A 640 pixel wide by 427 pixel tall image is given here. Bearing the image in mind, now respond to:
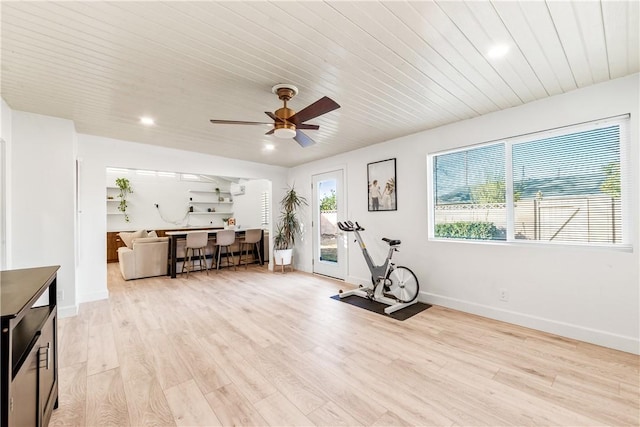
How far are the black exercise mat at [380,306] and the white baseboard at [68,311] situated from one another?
11.0ft

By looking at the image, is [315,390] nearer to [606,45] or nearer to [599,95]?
[606,45]

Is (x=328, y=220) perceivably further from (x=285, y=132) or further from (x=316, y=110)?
(x=316, y=110)

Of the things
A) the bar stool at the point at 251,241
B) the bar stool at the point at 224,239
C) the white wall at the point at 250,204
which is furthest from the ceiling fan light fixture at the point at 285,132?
the white wall at the point at 250,204

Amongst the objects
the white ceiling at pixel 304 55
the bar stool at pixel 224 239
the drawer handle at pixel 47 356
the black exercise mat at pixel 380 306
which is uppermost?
the white ceiling at pixel 304 55

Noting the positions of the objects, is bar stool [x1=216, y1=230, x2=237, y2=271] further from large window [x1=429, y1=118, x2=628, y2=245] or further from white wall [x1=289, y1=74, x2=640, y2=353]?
large window [x1=429, y1=118, x2=628, y2=245]

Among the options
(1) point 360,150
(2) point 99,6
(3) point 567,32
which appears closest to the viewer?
(2) point 99,6

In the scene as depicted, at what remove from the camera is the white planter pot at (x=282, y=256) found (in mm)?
6043

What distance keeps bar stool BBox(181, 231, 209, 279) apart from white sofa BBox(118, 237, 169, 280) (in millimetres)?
428

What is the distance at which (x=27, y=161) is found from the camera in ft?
10.6

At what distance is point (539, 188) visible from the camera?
3027mm

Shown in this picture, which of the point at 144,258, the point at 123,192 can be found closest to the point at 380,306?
the point at 144,258

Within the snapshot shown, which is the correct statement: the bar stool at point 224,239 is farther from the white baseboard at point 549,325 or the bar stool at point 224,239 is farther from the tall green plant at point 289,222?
the white baseboard at point 549,325

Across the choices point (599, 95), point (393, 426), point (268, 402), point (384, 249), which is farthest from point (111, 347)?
point (599, 95)

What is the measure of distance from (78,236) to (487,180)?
560 cm
